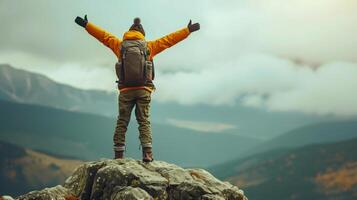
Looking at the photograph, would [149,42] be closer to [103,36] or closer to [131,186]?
[103,36]

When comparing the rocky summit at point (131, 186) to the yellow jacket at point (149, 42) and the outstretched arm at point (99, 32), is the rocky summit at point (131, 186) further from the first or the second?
the outstretched arm at point (99, 32)

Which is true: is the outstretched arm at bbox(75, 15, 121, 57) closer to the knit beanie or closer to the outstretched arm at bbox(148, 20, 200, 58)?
the knit beanie

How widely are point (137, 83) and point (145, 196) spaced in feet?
17.2

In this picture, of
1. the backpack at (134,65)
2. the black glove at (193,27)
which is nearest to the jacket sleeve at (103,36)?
the backpack at (134,65)

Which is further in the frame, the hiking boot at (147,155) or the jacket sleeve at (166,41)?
the jacket sleeve at (166,41)

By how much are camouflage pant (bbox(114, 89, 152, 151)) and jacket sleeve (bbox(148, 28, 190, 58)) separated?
1.97m

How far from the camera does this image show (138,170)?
1973cm

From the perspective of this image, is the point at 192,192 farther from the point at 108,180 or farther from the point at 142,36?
the point at 142,36

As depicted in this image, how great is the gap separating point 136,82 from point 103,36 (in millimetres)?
2946

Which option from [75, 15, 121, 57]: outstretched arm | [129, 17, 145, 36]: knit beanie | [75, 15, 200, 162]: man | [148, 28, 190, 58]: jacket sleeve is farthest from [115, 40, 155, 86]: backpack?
[75, 15, 121, 57]: outstretched arm

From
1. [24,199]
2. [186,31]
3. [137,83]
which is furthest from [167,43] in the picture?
[24,199]

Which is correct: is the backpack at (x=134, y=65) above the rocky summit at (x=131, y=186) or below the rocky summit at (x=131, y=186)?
above

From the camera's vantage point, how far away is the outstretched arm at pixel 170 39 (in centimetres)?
2188

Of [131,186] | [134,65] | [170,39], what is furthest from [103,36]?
[131,186]
